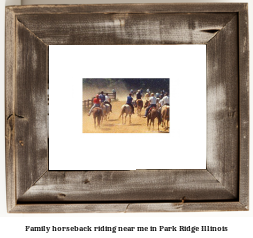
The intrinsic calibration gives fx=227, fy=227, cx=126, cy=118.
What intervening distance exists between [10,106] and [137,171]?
342mm

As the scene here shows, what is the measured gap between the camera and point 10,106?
1.78 feet

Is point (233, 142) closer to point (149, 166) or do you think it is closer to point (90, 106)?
point (149, 166)

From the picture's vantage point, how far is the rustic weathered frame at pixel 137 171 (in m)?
0.54

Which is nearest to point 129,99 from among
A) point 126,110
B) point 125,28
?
point 126,110

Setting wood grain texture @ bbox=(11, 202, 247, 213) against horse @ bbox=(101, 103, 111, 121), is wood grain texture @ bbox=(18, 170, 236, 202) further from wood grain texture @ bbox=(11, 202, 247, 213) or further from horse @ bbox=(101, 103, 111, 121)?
horse @ bbox=(101, 103, 111, 121)

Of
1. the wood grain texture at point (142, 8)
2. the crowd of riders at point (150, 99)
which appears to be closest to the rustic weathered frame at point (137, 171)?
the wood grain texture at point (142, 8)

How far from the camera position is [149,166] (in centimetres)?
56

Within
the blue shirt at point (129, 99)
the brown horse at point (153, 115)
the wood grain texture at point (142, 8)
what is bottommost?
the brown horse at point (153, 115)

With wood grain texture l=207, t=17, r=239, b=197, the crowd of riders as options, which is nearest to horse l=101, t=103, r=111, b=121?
the crowd of riders

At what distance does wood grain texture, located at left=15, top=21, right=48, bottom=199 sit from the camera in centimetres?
54
